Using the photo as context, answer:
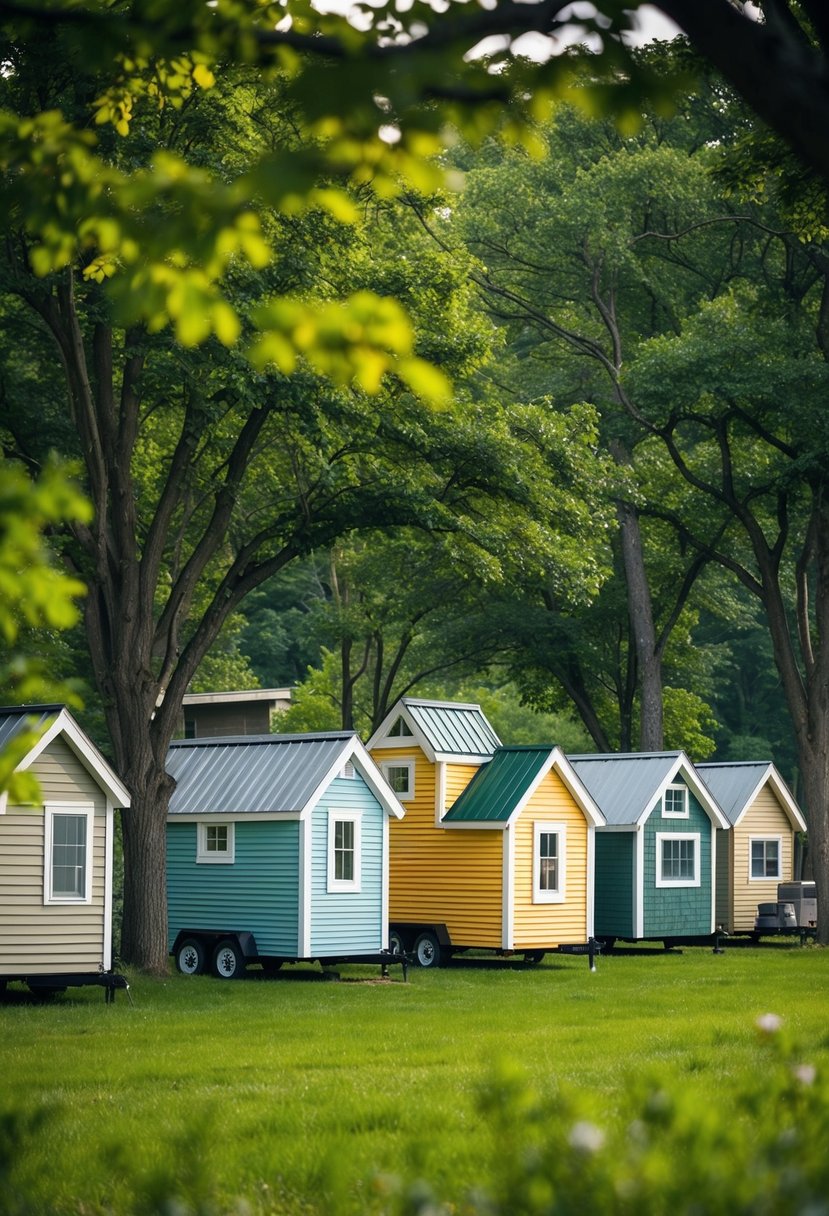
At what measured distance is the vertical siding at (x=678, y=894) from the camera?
3403 cm

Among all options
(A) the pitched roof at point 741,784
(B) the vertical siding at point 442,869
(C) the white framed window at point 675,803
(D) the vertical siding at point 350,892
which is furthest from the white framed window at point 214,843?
(A) the pitched roof at point 741,784

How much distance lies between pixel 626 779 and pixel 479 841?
226 inches

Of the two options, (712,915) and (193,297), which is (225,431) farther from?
(193,297)

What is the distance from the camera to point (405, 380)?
22.2 m

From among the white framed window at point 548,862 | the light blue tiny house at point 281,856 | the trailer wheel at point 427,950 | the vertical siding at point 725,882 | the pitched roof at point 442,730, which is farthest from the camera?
the vertical siding at point 725,882

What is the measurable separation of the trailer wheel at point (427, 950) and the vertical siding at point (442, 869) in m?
0.33

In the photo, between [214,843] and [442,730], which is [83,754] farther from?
[442,730]

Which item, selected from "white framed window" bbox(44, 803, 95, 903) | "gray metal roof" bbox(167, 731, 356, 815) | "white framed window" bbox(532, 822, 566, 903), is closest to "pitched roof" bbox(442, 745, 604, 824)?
"white framed window" bbox(532, 822, 566, 903)

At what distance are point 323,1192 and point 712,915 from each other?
93.1 feet

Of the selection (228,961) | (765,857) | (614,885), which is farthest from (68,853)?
(765,857)

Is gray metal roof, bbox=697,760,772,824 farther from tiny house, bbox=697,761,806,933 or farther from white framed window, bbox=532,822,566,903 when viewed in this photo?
white framed window, bbox=532,822,566,903

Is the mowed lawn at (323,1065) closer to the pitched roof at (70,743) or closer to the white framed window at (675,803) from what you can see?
the pitched roof at (70,743)

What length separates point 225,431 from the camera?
28094mm

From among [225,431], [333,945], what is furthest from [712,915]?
[225,431]
